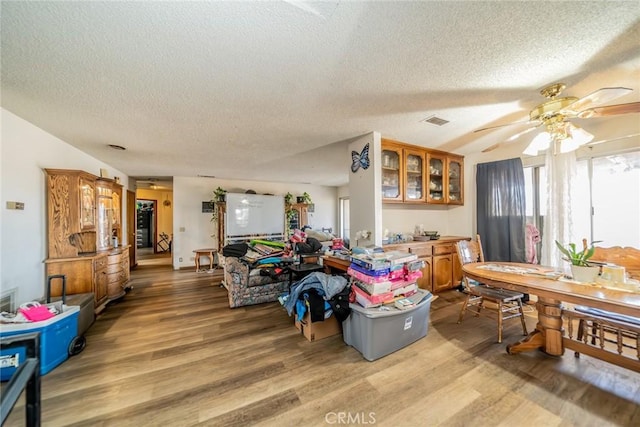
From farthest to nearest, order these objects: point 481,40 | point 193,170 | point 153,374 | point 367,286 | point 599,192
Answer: point 193,170, point 599,192, point 367,286, point 153,374, point 481,40

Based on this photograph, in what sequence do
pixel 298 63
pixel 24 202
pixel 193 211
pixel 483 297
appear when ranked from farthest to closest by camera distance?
1. pixel 193 211
2. pixel 483 297
3. pixel 24 202
4. pixel 298 63

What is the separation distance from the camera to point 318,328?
7.87 feet

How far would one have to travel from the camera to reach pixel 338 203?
7918mm

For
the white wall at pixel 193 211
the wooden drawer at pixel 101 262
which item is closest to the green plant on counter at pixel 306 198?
the white wall at pixel 193 211

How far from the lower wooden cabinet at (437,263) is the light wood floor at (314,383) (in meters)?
0.99

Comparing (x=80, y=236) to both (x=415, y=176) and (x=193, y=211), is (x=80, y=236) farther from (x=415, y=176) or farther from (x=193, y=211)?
(x=415, y=176)

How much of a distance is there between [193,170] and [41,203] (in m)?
2.54

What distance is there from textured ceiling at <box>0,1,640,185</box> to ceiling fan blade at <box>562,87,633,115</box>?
0.26m

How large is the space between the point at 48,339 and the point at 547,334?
14.0 ft

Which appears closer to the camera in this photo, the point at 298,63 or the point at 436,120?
the point at 298,63

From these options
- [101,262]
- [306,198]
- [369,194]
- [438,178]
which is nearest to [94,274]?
[101,262]

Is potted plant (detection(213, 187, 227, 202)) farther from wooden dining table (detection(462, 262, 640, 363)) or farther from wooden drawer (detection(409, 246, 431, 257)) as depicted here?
wooden dining table (detection(462, 262, 640, 363))

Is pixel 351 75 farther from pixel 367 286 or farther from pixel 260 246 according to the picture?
pixel 260 246

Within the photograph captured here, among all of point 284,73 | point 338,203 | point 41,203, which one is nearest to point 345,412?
point 284,73
